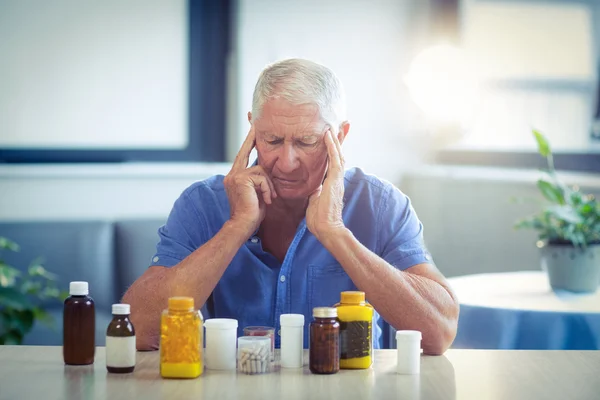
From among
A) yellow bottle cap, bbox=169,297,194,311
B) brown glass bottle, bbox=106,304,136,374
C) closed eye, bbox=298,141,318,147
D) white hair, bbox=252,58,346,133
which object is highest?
white hair, bbox=252,58,346,133

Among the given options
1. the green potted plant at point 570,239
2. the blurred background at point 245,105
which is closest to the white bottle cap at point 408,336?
the green potted plant at point 570,239

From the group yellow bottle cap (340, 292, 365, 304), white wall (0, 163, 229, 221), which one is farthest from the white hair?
white wall (0, 163, 229, 221)

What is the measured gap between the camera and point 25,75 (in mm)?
3883

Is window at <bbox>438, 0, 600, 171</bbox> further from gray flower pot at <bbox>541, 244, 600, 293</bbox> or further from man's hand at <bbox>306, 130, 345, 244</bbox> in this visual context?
man's hand at <bbox>306, 130, 345, 244</bbox>

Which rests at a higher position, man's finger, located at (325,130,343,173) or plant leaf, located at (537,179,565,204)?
man's finger, located at (325,130,343,173)

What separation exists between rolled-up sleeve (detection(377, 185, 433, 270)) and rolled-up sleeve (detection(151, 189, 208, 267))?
40 centimetres

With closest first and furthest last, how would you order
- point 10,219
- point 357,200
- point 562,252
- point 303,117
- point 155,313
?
point 155,313, point 303,117, point 357,200, point 562,252, point 10,219

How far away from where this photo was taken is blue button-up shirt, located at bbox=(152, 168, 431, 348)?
1.94 meters

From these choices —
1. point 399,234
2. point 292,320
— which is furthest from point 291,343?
point 399,234

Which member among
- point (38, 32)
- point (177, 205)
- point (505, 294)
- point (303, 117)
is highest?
point (38, 32)

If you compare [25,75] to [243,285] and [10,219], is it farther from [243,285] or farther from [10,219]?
[243,285]

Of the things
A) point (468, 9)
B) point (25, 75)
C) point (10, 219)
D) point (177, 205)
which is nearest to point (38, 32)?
point (25, 75)

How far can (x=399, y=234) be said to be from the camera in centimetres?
197

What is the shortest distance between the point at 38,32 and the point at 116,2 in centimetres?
36
